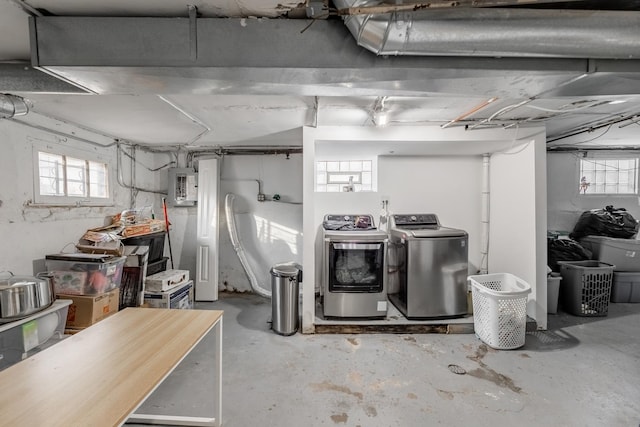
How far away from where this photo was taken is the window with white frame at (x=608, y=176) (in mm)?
4355

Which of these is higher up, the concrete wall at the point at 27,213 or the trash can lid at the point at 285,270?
the concrete wall at the point at 27,213

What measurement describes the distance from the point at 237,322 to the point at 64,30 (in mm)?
2916

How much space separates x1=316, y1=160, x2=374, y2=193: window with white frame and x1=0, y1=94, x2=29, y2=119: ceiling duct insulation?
2.89 metres

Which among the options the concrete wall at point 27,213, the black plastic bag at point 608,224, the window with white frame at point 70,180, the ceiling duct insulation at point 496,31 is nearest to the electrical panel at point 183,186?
the window with white frame at point 70,180

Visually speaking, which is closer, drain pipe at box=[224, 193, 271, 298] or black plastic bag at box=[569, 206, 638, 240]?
black plastic bag at box=[569, 206, 638, 240]

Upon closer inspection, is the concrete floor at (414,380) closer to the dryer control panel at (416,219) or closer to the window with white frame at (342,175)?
the dryer control panel at (416,219)

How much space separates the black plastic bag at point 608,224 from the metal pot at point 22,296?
629 cm

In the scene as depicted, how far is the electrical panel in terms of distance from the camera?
4133 mm

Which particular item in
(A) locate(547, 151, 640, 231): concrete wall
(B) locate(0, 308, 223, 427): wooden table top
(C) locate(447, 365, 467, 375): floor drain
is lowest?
(C) locate(447, 365, 467, 375): floor drain

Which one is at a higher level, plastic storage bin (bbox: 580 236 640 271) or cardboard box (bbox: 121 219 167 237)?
cardboard box (bbox: 121 219 167 237)

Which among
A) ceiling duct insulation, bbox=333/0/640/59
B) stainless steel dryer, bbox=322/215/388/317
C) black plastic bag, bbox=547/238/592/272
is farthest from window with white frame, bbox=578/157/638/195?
ceiling duct insulation, bbox=333/0/640/59

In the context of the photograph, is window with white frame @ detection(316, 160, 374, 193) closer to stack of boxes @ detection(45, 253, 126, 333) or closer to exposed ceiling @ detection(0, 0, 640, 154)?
exposed ceiling @ detection(0, 0, 640, 154)

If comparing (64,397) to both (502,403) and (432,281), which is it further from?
(432,281)

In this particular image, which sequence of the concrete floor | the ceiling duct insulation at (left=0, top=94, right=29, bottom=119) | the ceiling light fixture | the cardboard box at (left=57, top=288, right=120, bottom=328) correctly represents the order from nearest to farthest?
1. the concrete floor
2. the ceiling duct insulation at (left=0, top=94, right=29, bottom=119)
3. the ceiling light fixture
4. the cardboard box at (left=57, top=288, right=120, bottom=328)
